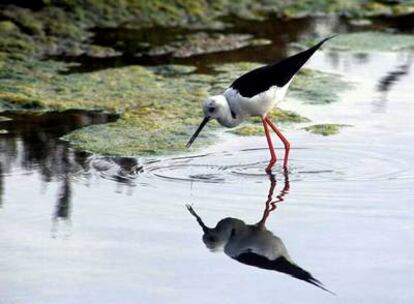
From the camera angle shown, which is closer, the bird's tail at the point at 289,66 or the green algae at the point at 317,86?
the bird's tail at the point at 289,66

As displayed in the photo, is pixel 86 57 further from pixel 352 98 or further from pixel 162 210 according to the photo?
pixel 162 210

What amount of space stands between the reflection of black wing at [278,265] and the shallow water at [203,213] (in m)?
0.05

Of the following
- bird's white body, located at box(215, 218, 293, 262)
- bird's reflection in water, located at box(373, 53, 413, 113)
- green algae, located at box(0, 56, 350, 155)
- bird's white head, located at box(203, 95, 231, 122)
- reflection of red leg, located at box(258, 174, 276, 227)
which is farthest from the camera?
bird's reflection in water, located at box(373, 53, 413, 113)

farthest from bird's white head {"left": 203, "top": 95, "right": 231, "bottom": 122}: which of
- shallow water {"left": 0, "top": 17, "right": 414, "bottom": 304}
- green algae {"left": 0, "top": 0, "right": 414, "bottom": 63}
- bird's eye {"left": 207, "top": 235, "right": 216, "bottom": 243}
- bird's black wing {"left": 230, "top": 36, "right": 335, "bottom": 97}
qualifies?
green algae {"left": 0, "top": 0, "right": 414, "bottom": 63}

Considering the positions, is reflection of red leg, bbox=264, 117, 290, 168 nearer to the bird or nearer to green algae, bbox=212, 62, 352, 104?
the bird

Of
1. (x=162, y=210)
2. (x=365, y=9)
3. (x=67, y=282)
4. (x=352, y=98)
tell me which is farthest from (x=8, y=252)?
(x=365, y=9)

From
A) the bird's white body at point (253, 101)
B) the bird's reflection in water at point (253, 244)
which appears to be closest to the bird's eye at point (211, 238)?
the bird's reflection in water at point (253, 244)

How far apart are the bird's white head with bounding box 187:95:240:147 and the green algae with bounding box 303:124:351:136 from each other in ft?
2.49

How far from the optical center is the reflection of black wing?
524 centimetres

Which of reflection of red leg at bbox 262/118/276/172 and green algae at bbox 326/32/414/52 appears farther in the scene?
green algae at bbox 326/32/414/52

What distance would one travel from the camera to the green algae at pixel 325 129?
816 centimetres

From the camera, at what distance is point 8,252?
5684mm

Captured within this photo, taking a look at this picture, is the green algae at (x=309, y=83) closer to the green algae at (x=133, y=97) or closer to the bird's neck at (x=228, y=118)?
the green algae at (x=133, y=97)

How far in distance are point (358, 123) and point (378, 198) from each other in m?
1.91
